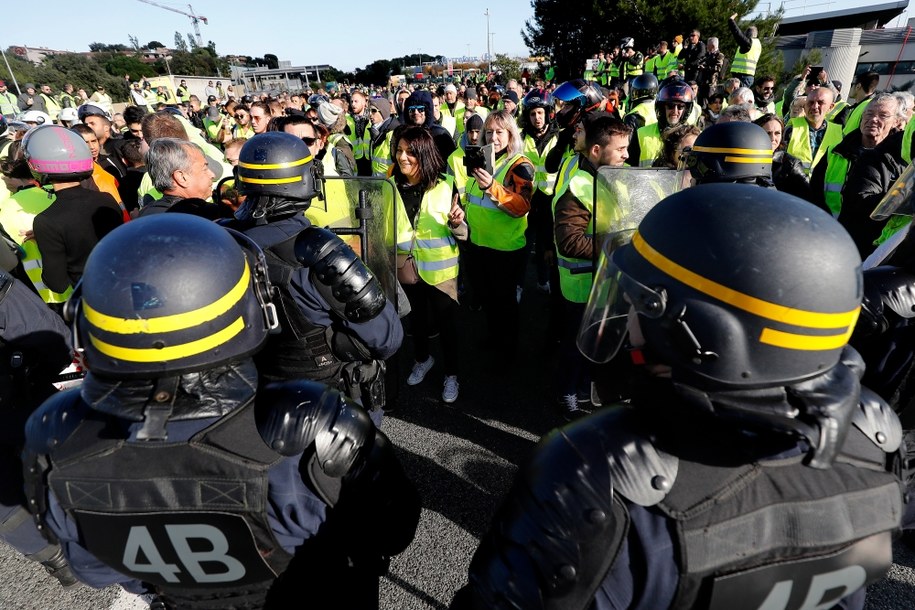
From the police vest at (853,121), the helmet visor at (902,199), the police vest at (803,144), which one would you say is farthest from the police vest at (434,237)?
the police vest at (853,121)

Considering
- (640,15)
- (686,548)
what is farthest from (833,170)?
(640,15)

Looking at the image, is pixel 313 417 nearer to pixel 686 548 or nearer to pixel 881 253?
pixel 686 548

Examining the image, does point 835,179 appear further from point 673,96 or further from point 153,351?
point 153,351

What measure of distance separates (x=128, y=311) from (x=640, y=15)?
29104 mm

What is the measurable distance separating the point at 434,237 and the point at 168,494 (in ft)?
8.53

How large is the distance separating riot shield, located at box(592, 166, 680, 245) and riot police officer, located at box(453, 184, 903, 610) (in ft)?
5.40

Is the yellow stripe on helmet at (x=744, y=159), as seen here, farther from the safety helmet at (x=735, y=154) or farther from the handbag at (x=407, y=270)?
the handbag at (x=407, y=270)

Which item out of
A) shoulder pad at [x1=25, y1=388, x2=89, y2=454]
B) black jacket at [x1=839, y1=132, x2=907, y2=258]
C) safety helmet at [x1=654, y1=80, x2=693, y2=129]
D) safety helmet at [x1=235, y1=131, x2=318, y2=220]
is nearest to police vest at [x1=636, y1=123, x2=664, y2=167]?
safety helmet at [x1=654, y1=80, x2=693, y2=129]

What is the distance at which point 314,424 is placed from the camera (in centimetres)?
113

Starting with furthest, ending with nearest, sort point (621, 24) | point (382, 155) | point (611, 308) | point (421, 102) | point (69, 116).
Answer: point (621, 24) → point (69, 116) → point (421, 102) → point (382, 155) → point (611, 308)

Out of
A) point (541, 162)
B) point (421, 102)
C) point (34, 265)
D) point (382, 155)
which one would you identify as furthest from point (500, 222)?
point (421, 102)

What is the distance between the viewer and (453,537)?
2.62 metres

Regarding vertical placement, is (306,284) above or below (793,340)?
below

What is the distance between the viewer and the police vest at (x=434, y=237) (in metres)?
3.42
